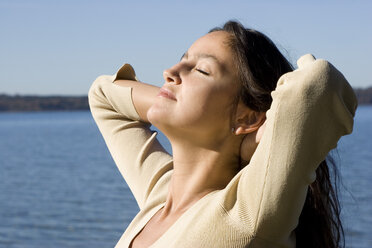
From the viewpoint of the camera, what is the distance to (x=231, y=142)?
6.95ft

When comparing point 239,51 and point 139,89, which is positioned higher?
point 239,51

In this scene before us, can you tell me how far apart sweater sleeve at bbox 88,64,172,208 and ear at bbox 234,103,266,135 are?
0.47 metres

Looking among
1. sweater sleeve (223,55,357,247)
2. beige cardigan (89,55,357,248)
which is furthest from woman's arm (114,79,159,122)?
sweater sleeve (223,55,357,247)

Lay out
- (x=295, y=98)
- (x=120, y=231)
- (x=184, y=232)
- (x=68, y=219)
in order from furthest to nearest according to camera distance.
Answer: (x=68, y=219), (x=120, y=231), (x=184, y=232), (x=295, y=98)

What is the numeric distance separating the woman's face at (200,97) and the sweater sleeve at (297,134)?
1.34 feet

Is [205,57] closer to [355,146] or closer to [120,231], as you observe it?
[120,231]

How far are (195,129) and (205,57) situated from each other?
26 centimetres

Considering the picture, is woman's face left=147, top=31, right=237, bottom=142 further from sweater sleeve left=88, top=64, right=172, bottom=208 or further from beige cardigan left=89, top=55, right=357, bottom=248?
sweater sleeve left=88, top=64, right=172, bottom=208

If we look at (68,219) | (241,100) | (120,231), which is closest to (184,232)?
(241,100)

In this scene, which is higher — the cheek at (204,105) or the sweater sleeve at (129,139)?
the cheek at (204,105)

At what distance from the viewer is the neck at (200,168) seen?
211cm

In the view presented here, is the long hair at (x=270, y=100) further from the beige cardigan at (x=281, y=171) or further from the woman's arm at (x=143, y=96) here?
the woman's arm at (x=143, y=96)

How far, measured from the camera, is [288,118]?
1585 mm

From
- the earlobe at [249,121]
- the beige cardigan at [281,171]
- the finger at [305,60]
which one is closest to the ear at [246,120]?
the earlobe at [249,121]
